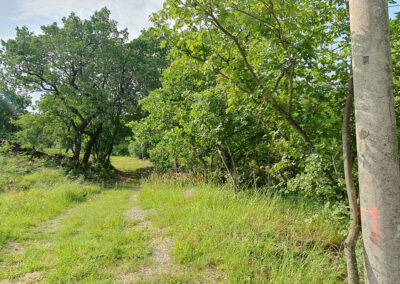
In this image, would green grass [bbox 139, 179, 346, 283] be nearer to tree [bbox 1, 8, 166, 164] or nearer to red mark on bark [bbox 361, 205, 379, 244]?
red mark on bark [bbox 361, 205, 379, 244]

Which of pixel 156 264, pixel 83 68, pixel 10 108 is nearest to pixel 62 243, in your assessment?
pixel 156 264

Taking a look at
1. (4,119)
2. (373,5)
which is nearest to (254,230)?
(373,5)

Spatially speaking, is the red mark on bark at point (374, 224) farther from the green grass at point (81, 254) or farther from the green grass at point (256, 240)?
the green grass at point (81, 254)

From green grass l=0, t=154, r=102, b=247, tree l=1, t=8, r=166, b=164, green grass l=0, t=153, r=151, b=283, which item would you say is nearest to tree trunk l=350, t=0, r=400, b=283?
green grass l=0, t=153, r=151, b=283

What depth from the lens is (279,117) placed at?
3707mm

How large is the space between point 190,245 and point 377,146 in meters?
2.58

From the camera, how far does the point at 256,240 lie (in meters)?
3.09

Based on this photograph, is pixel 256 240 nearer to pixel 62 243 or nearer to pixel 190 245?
pixel 190 245

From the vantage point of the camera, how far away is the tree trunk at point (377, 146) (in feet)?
4.35

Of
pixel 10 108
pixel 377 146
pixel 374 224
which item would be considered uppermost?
pixel 10 108

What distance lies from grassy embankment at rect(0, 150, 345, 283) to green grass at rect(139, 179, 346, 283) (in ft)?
0.04

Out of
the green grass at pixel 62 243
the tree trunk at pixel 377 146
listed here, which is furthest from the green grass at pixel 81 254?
the tree trunk at pixel 377 146

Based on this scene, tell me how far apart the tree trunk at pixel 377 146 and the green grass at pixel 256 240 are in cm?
132

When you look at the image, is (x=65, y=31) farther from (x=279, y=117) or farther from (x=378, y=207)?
(x=378, y=207)
